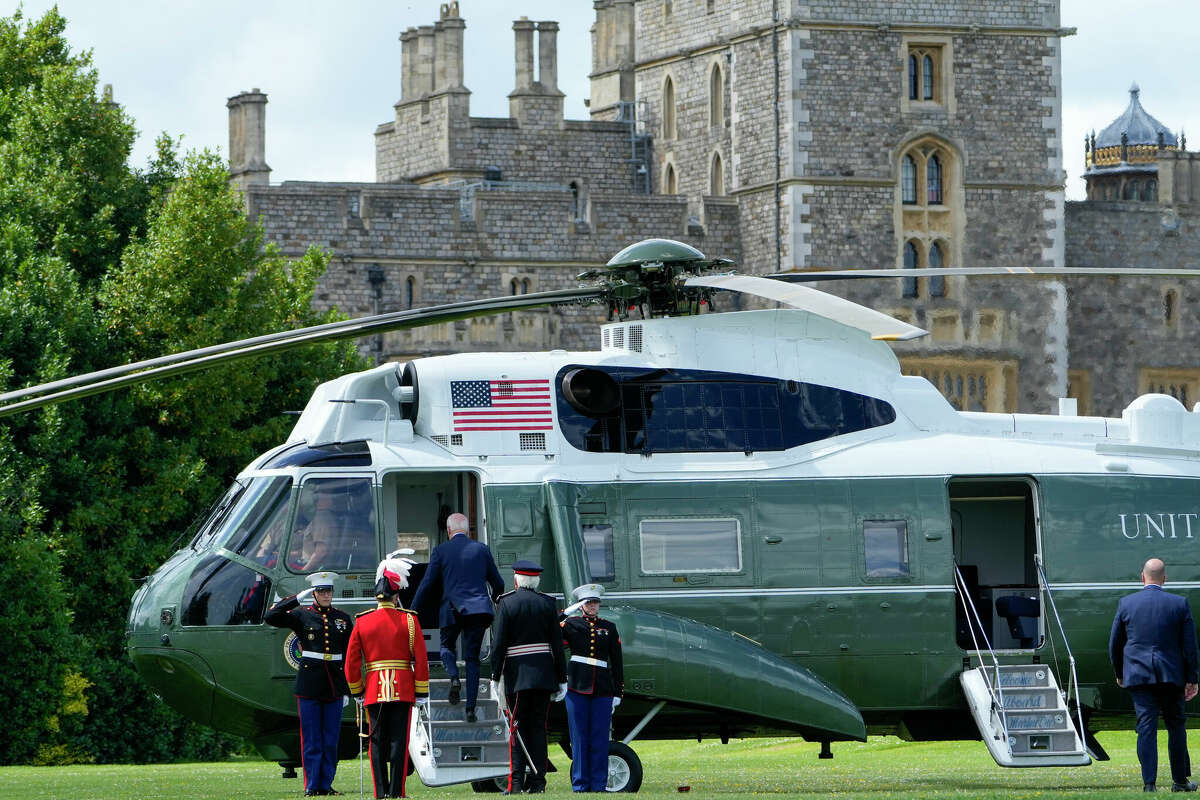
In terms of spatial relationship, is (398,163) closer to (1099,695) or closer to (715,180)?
(715,180)

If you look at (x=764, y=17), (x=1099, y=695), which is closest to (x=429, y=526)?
(x=1099, y=695)

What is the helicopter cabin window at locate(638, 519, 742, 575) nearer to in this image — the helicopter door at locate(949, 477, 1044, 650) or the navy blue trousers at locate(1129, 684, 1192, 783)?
the helicopter door at locate(949, 477, 1044, 650)

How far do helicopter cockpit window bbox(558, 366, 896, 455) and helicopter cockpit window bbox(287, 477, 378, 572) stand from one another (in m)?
1.38

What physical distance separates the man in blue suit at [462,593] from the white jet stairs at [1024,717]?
10.3 feet

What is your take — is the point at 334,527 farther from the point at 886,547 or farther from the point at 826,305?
the point at 886,547

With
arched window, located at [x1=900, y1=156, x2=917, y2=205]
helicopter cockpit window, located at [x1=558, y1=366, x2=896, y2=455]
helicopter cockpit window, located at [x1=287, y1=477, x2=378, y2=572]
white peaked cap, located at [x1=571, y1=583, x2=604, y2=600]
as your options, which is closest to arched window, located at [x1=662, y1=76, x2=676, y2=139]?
arched window, located at [x1=900, y1=156, x2=917, y2=205]

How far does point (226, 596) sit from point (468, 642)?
157cm

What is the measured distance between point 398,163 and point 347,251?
1006 centimetres

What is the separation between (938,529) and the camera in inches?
629

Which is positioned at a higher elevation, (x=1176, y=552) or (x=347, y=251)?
(x=347, y=251)

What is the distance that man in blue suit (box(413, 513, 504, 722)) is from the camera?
14.8m

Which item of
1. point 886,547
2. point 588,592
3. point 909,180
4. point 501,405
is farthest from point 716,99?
point 588,592

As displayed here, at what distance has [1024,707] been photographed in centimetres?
1548

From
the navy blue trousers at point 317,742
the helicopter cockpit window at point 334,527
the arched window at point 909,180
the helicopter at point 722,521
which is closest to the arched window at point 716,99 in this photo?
the arched window at point 909,180
